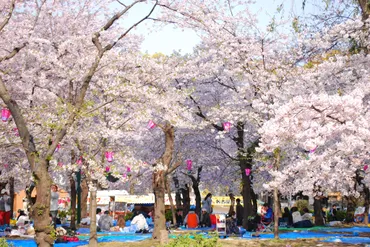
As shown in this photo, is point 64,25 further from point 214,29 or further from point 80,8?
point 214,29

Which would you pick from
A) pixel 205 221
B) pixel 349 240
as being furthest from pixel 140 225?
pixel 349 240

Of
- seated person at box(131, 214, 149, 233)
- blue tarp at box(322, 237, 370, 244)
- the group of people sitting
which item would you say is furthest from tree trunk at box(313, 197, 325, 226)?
blue tarp at box(322, 237, 370, 244)

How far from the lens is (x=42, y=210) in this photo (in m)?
11.1

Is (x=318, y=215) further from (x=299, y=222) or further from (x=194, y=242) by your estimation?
(x=194, y=242)

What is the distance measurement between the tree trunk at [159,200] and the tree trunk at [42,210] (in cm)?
781

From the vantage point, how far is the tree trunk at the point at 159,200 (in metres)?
18.9

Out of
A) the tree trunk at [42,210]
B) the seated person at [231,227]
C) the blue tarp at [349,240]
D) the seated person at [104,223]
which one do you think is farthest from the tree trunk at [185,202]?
the tree trunk at [42,210]

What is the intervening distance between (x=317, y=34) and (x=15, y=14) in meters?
12.4

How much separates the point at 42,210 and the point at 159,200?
8.39m

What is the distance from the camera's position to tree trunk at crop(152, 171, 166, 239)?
744 inches

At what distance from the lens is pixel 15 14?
2150cm

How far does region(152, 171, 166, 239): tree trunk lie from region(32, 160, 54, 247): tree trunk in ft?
25.6

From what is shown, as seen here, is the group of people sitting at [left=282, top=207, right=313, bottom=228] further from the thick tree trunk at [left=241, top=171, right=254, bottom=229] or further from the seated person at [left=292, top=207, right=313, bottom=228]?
the thick tree trunk at [left=241, top=171, right=254, bottom=229]

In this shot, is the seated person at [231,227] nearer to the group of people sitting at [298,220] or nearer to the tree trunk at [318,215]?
the group of people sitting at [298,220]
